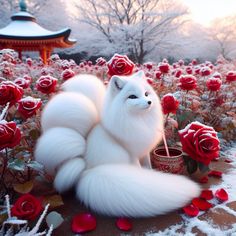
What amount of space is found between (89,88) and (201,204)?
0.90 m

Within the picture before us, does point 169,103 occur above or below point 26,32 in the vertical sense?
below

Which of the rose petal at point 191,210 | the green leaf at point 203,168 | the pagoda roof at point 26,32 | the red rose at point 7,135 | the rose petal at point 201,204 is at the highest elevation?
the pagoda roof at point 26,32

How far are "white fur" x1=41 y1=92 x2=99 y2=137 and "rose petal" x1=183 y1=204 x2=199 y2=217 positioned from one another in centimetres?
66

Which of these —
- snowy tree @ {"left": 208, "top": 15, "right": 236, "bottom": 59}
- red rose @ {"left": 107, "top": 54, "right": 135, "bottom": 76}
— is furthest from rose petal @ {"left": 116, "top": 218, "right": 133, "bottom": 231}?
snowy tree @ {"left": 208, "top": 15, "right": 236, "bottom": 59}

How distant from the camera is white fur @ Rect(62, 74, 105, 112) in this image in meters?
1.58

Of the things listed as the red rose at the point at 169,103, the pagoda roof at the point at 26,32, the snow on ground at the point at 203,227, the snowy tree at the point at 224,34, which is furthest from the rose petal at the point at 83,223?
the snowy tree at the point at 224,34

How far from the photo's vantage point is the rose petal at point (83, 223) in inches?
49.2

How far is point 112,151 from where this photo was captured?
1.40m

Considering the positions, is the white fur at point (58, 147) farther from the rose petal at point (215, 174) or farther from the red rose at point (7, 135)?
the rose petal at point (215, 174)

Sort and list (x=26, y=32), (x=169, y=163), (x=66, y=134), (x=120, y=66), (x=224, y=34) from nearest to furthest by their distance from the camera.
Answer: (x=66, y=134) → (x=169, y=163) → (x=120, y=66) → (x=26, y=32) → (x=224, y=34)

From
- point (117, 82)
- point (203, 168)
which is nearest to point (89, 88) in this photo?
point (117, 82)

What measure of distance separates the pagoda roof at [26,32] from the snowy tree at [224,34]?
11.6m

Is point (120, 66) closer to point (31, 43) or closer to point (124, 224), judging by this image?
point (124, 224)

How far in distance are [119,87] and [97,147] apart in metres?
0.34
